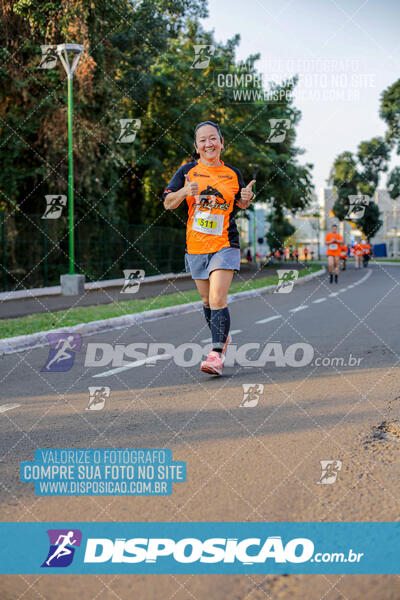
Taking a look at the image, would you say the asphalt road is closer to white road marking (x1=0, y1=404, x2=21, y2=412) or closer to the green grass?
white road marking (x1=0, y1=404, x2=21, y2=412)

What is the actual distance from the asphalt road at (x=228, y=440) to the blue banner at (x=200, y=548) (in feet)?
0.26

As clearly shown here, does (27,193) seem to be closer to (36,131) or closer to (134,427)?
(36,131)

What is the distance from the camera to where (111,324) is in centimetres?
1250

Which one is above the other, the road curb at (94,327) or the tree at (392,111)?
the tree at (392,111)

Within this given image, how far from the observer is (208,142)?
636 centimetres

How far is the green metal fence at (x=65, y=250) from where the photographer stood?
20.7 metres

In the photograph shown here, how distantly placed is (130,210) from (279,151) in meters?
12.3

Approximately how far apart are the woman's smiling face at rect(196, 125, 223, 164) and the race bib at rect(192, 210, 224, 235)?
19.0 inches

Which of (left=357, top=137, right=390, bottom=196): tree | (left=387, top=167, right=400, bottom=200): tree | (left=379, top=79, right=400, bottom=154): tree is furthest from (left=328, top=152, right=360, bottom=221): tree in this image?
(left=379, top=79, right=400, bottom=154): tree

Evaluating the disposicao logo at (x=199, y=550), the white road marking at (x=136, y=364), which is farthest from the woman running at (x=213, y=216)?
the disposicao logo at (x=199, y=550)

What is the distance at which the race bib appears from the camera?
650 cm

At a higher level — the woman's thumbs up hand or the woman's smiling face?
the woman's smiling face

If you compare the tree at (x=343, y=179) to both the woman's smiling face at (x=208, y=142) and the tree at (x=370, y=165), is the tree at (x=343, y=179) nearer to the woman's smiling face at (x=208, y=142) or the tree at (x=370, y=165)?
the tree at (x=370, y=165)

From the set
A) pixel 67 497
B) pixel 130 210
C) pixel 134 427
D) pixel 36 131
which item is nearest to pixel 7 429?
pixel 134 427
